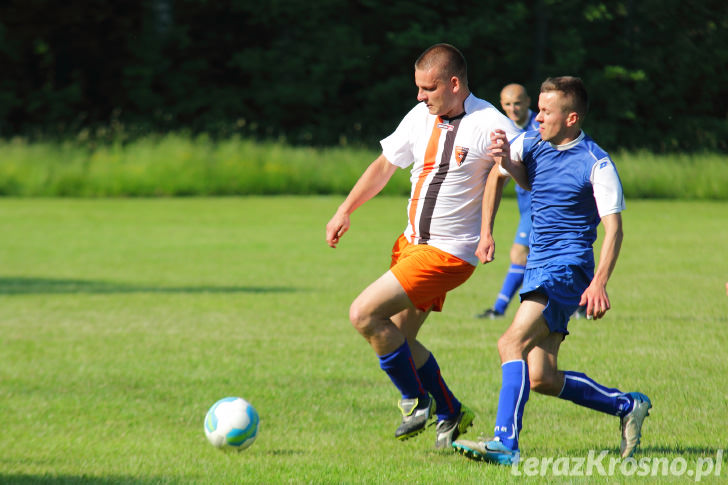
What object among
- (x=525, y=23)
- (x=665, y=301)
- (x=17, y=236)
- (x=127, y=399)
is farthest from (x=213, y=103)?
(x=127, y=399)

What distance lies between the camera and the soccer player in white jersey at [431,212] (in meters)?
5.18

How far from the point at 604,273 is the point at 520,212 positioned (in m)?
4.60

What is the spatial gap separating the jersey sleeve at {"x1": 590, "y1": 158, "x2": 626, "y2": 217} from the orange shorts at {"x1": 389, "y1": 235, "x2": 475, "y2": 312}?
2.76 ft

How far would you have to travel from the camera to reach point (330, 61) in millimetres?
43812

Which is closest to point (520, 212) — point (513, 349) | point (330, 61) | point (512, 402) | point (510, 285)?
point (510, 285)

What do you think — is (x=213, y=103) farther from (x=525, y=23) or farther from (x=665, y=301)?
(x=665, y=301)

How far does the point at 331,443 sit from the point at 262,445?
38cm

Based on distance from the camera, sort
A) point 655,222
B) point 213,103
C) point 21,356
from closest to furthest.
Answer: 1. point 21,356
2. point 655,222
3. point 213,103

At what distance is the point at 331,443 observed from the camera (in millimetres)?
5574

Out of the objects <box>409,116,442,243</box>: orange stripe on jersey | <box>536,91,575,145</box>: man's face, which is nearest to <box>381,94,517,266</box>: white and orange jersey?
<box>409,116,442,243</box>: orange stripe on jersey

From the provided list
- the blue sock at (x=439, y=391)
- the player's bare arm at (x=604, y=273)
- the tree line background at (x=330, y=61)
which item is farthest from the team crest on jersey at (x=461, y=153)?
the tree line background at (x=330, y=61)

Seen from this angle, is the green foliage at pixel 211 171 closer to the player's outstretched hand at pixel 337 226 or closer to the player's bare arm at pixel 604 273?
the player's outstretched hand at pixel 337 226

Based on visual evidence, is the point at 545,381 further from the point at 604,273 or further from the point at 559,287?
the point at 604,273

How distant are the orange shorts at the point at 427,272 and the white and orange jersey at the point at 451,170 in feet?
0.16
